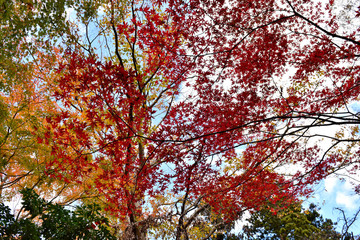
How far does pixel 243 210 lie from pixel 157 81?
17.8 feet

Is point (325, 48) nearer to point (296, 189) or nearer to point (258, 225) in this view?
point (296, 189)

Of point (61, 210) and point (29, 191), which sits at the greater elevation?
point (29, 191)

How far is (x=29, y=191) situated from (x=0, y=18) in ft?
11.6

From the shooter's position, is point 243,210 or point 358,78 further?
point 243,210

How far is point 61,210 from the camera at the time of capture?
14.7 feet

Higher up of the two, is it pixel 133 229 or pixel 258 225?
pixel 258 225

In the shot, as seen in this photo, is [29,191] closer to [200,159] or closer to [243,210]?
[200,159]

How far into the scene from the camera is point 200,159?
6.75 metres

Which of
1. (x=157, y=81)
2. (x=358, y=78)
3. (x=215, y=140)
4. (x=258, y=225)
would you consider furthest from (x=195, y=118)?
(x=258, y=225)

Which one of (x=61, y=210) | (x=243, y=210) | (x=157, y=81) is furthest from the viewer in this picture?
(x=157, y=81)

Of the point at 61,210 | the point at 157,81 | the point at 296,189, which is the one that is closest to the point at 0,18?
the point at 61,210

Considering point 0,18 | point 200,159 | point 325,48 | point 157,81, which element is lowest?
point 200,159

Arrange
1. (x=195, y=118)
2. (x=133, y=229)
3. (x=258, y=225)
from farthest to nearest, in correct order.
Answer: (x=258, y=225), (x=195, y=118), (x=133, y=229)

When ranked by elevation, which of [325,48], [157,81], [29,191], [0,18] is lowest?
[29,191]
